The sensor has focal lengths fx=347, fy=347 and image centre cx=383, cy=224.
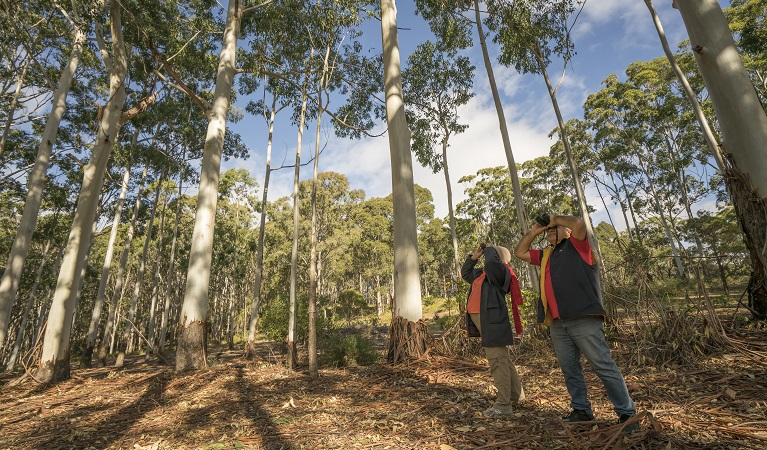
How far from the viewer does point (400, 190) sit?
5.82 m

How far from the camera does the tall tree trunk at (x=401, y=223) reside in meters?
5.08

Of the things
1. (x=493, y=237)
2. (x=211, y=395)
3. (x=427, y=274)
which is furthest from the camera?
(x=427, y=274)

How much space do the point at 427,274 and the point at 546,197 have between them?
13.7 metres

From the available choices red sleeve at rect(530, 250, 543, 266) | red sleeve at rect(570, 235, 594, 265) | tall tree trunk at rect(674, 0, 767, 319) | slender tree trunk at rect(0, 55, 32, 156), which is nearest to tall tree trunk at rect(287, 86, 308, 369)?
red sleeve at rect(530, 250, 543, 266)

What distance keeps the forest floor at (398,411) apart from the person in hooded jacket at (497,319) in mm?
169

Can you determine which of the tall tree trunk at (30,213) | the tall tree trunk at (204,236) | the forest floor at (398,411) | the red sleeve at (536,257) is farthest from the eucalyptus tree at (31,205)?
the red sleeve at (536,257)

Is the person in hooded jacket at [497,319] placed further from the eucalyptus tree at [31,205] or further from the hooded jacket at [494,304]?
the eucalyptus tree at [31,205]

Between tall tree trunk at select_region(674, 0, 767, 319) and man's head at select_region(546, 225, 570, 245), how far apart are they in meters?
3.05

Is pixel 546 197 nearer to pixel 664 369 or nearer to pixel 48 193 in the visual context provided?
pixel 664 369

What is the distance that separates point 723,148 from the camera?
413cm

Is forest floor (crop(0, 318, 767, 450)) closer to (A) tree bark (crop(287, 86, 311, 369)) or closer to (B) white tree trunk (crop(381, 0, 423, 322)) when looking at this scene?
A: (B) white tree trunk (crop(381, 0, 423, 322))

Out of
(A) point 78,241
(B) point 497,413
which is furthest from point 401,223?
(A) point 78,241

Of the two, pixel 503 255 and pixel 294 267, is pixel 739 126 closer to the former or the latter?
pixel 503 255

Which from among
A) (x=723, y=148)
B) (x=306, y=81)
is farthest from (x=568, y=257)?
(x=306, y=81)
